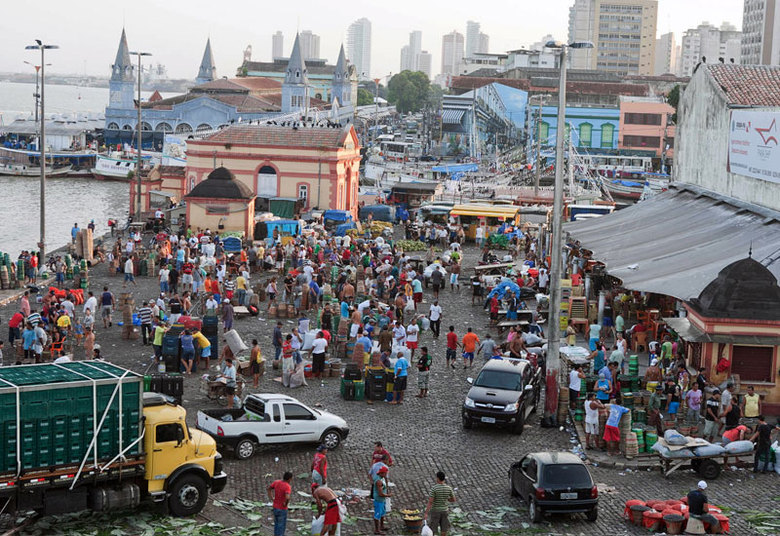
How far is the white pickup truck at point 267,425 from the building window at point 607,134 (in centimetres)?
9737

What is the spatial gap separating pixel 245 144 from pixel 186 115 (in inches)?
2751

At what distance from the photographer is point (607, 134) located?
11375 cm

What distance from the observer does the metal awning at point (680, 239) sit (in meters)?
26.8

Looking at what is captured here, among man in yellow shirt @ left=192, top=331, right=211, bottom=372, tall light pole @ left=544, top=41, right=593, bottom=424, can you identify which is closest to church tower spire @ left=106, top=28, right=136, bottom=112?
man in yellow shirt @ left=192, top=331, right=211, bottom=372

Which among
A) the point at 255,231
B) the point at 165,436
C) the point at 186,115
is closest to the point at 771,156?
the point at 165,436

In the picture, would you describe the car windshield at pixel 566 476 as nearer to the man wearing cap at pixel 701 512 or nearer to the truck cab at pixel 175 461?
the man wearing cap at pixel 701 512

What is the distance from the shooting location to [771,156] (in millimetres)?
30938

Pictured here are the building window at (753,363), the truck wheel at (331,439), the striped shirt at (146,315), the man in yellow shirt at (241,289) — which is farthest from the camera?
the man in yellow shirt at (241,289)

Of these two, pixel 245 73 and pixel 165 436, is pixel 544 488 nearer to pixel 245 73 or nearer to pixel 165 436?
pixel 165 436

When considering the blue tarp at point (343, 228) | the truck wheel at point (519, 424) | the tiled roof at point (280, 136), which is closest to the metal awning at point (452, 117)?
the tiled roof at point (280, 136)

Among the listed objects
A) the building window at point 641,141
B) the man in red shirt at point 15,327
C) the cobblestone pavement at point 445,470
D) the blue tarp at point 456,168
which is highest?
the building window at point 641,141

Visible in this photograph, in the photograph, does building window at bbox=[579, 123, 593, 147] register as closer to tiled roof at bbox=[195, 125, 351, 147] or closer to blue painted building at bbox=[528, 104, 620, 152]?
blue painted building at bbox=[528, 104, 620, 152]

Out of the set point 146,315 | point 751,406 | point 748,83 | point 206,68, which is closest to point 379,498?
point 751,406

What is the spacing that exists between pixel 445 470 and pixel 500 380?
11.6 ft
